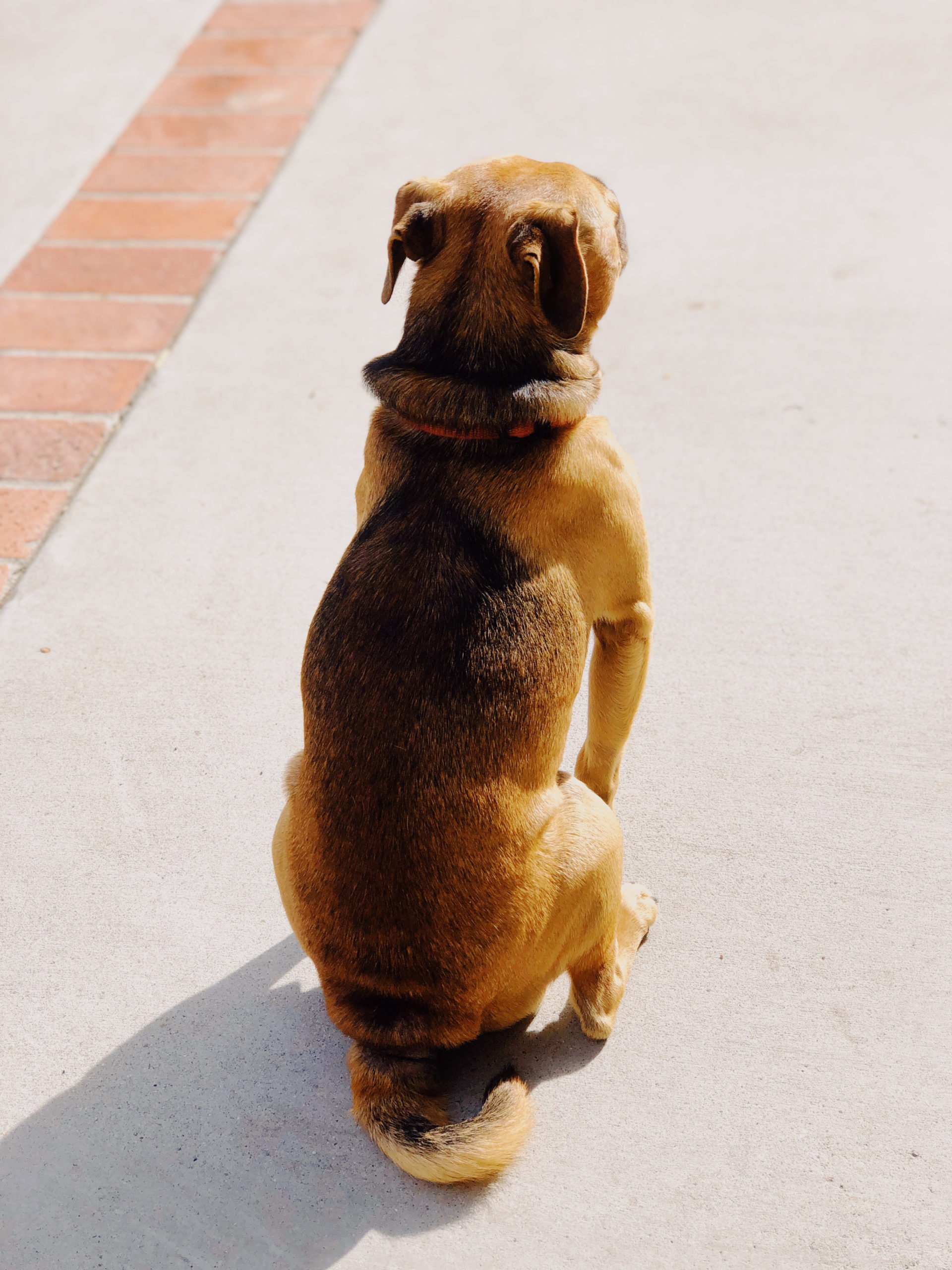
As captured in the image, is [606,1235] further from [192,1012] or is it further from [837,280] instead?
[837,280]

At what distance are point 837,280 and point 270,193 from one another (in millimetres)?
2642

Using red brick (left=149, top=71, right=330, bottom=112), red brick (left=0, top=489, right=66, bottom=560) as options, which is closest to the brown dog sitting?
red brick (left=0, top=489, right=66, bottom=560)

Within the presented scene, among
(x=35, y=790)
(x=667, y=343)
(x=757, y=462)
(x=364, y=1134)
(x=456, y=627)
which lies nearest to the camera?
(x=456, y=627)

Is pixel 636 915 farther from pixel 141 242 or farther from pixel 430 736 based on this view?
pixel 141 242

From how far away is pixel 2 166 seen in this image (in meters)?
5.72

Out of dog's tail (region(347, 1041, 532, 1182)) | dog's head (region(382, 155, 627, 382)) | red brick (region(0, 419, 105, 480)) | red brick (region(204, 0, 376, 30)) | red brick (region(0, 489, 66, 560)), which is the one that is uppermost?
dog's head (region(382, 155, 627, 382))

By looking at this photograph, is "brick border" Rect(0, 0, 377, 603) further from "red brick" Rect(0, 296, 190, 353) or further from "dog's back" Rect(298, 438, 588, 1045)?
"dog's back" Rect(298, 438, 588, 1045)

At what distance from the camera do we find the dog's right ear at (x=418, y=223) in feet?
7.16

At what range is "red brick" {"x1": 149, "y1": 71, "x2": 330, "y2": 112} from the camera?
6.08 m

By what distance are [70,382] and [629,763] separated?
2.69m

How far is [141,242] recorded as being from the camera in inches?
202

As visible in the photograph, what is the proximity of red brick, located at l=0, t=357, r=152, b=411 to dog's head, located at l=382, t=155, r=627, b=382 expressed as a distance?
2.47 meters

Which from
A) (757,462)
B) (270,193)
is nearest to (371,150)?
(270,193)

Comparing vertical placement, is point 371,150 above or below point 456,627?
below
